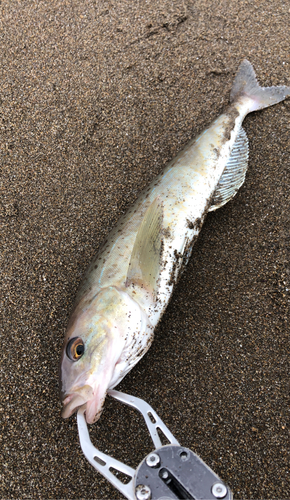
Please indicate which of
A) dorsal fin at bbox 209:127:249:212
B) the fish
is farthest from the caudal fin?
dorsal fin at bbox 209:127:249:212

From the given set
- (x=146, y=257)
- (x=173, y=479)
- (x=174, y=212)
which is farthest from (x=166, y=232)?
(x=173, y=479)

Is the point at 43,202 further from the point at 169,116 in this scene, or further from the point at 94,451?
the point at 94,451

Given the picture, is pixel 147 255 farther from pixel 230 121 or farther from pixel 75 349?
pixel 230 121

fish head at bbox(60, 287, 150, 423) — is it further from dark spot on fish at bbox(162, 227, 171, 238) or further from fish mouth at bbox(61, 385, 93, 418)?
dark spot on fish at bbox(162, 227, 171, 238)

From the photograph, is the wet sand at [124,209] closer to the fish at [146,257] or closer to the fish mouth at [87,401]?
the fish at [146,257]

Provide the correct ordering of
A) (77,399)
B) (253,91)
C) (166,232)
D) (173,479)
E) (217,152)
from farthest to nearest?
(253,91) → (217,152) → (166,232) → (77,399) → (173,479)

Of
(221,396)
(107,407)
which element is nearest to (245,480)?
(221,396)

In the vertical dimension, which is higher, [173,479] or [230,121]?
[230,121]
